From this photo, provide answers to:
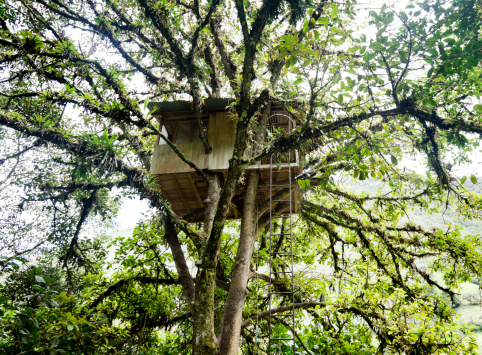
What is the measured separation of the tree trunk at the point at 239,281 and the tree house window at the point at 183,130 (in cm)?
252

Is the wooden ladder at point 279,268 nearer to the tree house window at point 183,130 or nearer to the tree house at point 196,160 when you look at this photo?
the tree house at point 196,160

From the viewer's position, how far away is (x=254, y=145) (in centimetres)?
664

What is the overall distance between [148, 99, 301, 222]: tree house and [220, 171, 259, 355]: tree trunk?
0.72 m

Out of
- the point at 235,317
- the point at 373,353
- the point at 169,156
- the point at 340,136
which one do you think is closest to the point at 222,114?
the point at 169,156

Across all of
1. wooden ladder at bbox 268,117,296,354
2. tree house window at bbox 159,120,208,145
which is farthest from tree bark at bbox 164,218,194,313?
tree house window at bbox 159,120,208,145

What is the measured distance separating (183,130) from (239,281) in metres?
5.18

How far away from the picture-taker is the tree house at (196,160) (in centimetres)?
735

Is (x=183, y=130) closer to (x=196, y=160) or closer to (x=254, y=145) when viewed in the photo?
(x=196, y=160)

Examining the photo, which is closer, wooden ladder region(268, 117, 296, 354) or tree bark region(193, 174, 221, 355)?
tree bark region(193, 174, 221, 355)

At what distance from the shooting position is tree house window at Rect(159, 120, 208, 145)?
8.55 metres

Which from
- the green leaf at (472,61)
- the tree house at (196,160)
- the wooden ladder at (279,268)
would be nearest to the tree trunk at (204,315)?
the wooden ladder at (279,268)

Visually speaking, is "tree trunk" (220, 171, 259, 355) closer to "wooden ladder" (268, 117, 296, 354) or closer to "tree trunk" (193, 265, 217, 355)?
"wooden ladder" (268, 117, 296, 354)

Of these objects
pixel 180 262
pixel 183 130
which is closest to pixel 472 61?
pixel 180 262

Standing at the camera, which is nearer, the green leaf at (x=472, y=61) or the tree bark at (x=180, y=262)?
the green leaf at (x=472, y=61)
